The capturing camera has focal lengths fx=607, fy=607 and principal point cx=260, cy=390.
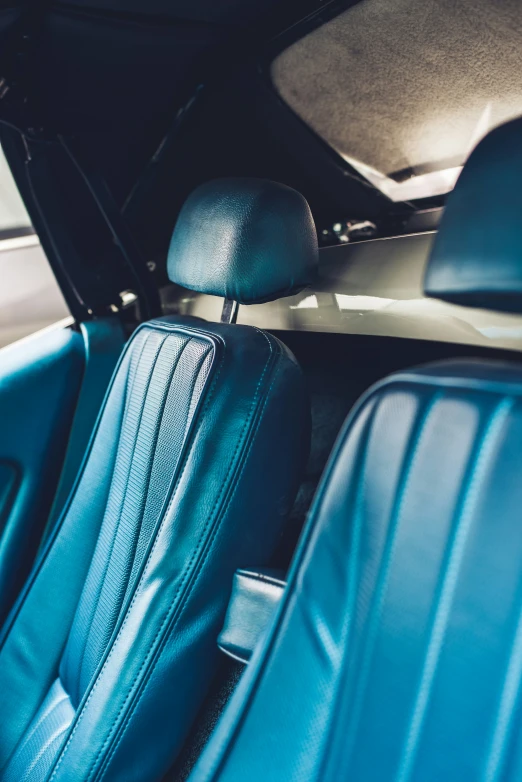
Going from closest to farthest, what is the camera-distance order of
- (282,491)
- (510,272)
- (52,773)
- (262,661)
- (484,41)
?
1. (510,272)
2. (262,661)
3. (52,773)
4. (282,491)
5. (484,41)

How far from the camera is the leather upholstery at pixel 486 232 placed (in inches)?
19.3

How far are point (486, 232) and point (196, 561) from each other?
578mm

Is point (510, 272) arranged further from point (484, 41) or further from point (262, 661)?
point (484, 41)

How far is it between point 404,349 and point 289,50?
69 centimetres

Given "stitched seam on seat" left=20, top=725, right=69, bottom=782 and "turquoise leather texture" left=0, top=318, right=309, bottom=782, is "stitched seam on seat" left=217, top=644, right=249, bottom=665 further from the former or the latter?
"stitched seam on seat" left=20, top=725, right=69, bottom=782

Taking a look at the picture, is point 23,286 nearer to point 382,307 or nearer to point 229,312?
point 229,312

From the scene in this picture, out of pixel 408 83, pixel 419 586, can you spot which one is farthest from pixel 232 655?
pixel 408 83

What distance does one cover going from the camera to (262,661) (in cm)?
63

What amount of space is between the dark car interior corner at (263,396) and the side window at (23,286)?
0.01 m

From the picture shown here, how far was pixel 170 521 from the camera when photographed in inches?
33.6

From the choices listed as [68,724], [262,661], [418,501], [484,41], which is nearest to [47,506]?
[68,724]

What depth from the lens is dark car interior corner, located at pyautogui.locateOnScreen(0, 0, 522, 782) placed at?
544mm

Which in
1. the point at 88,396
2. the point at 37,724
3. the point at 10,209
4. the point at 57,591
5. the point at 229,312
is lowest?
the point at 37,724

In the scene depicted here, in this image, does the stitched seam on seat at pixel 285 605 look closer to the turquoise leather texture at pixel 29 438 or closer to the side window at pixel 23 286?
the turquoise leather texture at pixel 29 438
